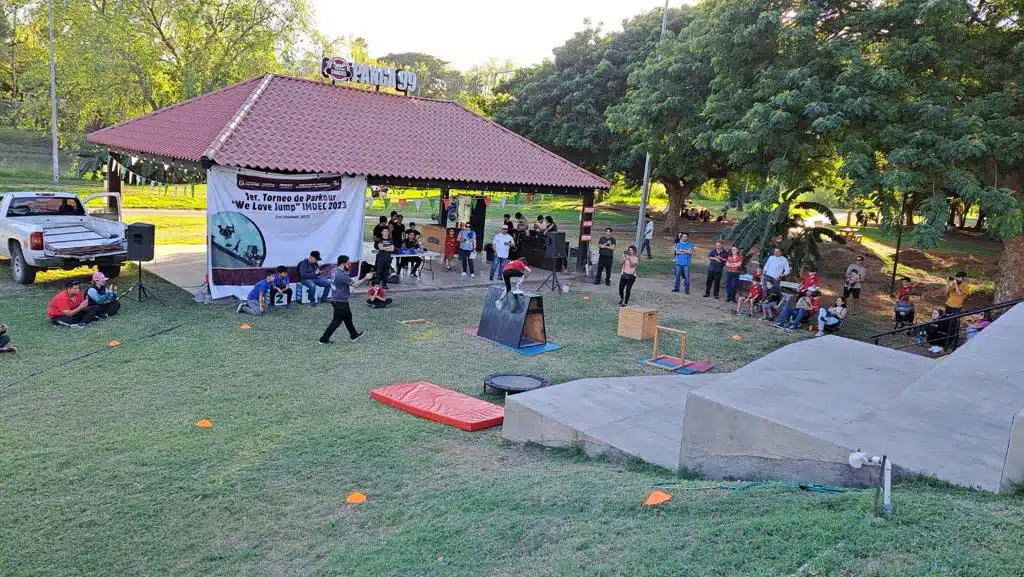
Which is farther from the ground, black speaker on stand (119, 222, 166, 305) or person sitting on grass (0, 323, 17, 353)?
black speaker on stand (119, 222, 166, 305)

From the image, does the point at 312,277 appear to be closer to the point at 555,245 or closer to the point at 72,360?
the point at 72,360

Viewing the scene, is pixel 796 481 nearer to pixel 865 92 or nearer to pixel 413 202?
pixel 865 92

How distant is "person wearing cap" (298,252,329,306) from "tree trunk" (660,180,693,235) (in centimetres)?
2222

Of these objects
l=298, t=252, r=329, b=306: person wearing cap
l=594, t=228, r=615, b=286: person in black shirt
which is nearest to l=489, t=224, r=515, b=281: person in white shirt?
l=594, t=228, r=615, b=286: person in black shirt

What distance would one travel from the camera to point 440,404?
951 cm

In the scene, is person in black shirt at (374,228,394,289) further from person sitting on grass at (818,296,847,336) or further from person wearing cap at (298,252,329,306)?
person sitting on grass at (818,296,847,336)

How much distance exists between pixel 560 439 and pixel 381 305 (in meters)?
8.41

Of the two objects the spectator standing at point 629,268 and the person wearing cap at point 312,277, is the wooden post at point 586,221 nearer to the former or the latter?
the spectator standing at point 629,268

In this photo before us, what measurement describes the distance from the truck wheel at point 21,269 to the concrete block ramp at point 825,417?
12423 millimetres

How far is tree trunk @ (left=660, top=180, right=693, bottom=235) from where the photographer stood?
113ft

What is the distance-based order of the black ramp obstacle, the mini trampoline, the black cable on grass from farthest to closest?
1. the black ramp obstacle
2. the mini trampoline
3. the black cable on grass

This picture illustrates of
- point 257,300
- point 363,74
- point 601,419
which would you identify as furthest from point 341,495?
point 363,74

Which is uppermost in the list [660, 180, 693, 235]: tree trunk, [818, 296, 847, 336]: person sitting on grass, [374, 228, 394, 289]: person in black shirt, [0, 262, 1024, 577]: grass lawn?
[660, 180, 693, 235]: tree trunk

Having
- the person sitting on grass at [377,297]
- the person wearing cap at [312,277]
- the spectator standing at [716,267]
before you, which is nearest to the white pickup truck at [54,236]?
the person wearing cap at [312,277]
